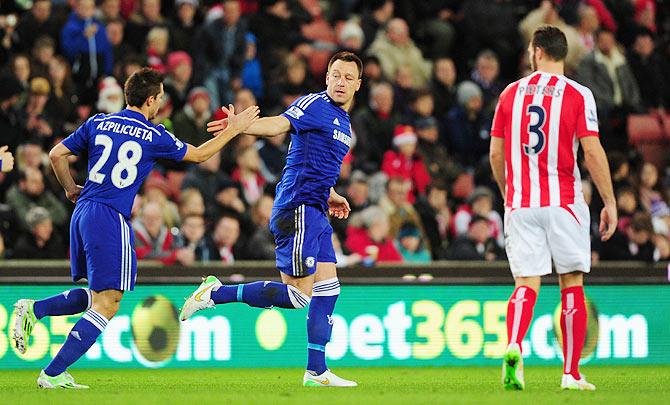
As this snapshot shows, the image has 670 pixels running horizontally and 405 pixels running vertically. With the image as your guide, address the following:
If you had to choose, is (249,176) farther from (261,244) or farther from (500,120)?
(500,120)

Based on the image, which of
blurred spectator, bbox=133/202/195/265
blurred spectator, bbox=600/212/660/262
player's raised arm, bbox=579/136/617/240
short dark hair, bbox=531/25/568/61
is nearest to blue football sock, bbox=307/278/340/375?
player's raised arm, bbox=579/136/617/240

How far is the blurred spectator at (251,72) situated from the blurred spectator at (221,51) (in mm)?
89

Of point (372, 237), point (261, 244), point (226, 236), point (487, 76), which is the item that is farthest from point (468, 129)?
point (226, 236)

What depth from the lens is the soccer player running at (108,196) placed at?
9.55 meters

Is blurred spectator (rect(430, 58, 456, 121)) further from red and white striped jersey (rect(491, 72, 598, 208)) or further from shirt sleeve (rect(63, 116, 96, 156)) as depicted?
shirt sleeve (rect(63, 116, 96, 156))

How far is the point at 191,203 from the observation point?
14719 mm

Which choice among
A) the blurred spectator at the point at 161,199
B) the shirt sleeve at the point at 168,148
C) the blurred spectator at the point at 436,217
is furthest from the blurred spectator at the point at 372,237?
the shirt sleeve at the point at 168,148

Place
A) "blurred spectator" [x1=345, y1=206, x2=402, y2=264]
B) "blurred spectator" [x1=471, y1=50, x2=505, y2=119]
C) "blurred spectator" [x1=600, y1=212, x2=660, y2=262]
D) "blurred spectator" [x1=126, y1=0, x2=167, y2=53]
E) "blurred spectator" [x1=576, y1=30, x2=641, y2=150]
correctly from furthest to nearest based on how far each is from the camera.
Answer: "blurred spectator" [x1=576, y1=30, x2=641, y2=150] < "blurred spectator" [x1=471, y1=50, x2=505, y2=119] < "blurred spectator" [x1=126, y1=0, x2=167, y2=53] < "blurred spectator" [x1=600, y1=212, x2=660, y2=262] < "blurred spectator" [x1=345, y1=206, x2=402, y2=264]

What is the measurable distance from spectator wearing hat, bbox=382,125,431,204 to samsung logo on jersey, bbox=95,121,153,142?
752 centimetres

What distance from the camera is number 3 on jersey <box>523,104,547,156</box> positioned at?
9.33 metres

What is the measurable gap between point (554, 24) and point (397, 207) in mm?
4755

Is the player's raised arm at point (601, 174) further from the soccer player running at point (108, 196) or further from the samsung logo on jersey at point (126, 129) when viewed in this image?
the samsung logo on jersey at point (126, 129)

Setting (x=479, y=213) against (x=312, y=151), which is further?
(x=479, y=213)

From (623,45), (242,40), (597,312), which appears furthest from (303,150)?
(623,45)
